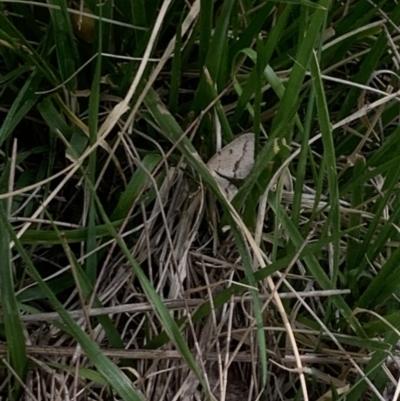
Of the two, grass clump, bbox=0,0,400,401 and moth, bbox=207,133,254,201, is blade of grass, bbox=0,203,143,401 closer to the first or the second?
grass clump, bbox=0,0,400,401

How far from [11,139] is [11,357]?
0.23m

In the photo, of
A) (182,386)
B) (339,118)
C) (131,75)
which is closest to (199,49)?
(131,75)

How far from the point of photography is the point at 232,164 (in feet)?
2.32

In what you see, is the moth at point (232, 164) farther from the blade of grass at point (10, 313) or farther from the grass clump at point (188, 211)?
the blade of grass at point (10, 313)

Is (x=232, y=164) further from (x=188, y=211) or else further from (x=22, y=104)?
(x=22, y=104)

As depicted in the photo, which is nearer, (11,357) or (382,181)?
(11,357)

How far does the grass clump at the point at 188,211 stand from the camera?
0.67 meters

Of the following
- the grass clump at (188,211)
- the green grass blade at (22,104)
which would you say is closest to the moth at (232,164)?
the grass clump at (188,211)

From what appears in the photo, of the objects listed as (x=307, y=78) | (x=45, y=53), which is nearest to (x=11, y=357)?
(x=45, y=53)

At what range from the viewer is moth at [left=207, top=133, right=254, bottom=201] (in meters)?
0.71

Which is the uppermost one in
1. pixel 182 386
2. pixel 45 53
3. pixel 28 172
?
pixel 45 53

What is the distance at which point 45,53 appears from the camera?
732 millimetres

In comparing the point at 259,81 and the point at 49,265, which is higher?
the point at 259,81

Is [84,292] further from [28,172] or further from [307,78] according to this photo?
[307,78]
